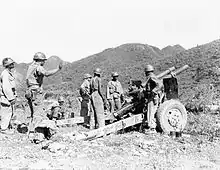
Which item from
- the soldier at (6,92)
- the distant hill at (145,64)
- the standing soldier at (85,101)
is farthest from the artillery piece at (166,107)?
the distant hill at (145,64)

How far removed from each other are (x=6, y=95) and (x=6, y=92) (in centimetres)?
8

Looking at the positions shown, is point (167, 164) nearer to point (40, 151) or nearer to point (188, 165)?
point (188, 165)

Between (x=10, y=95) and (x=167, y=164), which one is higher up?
(x=10, y=95)

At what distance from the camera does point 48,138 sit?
26.5 ft

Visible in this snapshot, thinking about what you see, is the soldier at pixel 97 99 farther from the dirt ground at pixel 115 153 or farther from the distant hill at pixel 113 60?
the distant hill at pixel 113 60

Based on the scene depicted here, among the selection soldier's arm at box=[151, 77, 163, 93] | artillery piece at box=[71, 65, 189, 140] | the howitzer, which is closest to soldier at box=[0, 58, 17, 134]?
artillery piece at box=[71, 65, 189, 140]

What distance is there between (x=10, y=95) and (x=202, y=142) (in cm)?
481

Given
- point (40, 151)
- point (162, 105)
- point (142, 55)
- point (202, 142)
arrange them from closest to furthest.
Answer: point (40, 151), point (202, 142), point (162, 105), point (142, 55)

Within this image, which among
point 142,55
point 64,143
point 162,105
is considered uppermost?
point 142,55

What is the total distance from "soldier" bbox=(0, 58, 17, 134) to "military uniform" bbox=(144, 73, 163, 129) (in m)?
3.44

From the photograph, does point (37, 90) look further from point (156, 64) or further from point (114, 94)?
point (156, 64)

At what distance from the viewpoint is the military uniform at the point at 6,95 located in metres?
9.22

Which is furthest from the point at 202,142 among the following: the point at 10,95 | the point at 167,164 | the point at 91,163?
the point at 10,95

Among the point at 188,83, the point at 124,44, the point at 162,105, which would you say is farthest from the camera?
the point at 124,44
